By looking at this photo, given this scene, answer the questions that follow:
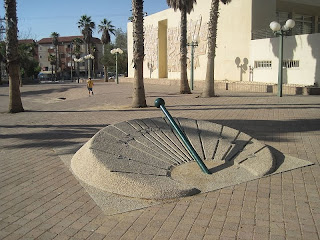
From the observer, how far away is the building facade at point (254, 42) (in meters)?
18.1

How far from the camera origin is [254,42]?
850 inches

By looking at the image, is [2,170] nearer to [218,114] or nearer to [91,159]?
[91,159]

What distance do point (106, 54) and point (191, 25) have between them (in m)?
22.6

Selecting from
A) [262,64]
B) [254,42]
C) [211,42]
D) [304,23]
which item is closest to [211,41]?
[211,42]

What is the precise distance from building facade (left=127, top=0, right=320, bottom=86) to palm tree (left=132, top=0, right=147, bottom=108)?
32.9 feet

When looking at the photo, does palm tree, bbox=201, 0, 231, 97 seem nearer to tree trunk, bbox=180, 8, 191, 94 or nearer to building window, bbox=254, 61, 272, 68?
tree trunk, bbox=180, 8, 191, 94

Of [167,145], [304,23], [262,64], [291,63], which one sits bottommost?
[167,145]

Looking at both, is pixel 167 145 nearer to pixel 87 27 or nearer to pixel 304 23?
pixel 304 23

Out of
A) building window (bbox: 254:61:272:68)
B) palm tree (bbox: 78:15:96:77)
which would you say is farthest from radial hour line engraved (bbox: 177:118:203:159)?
palm tree (bbox: 78:15:96:77)

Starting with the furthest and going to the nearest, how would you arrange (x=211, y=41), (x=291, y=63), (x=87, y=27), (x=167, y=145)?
(x=87, y=27) → (x=291, y=63) → (x=211, y=41) → (x=167, y=145)

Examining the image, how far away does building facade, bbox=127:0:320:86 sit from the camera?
1814cm

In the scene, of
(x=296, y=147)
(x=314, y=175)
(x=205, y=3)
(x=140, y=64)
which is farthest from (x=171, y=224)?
(x=205, y=3)

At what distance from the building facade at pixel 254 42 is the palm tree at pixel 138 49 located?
10026mm

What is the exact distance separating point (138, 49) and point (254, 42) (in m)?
11.8
